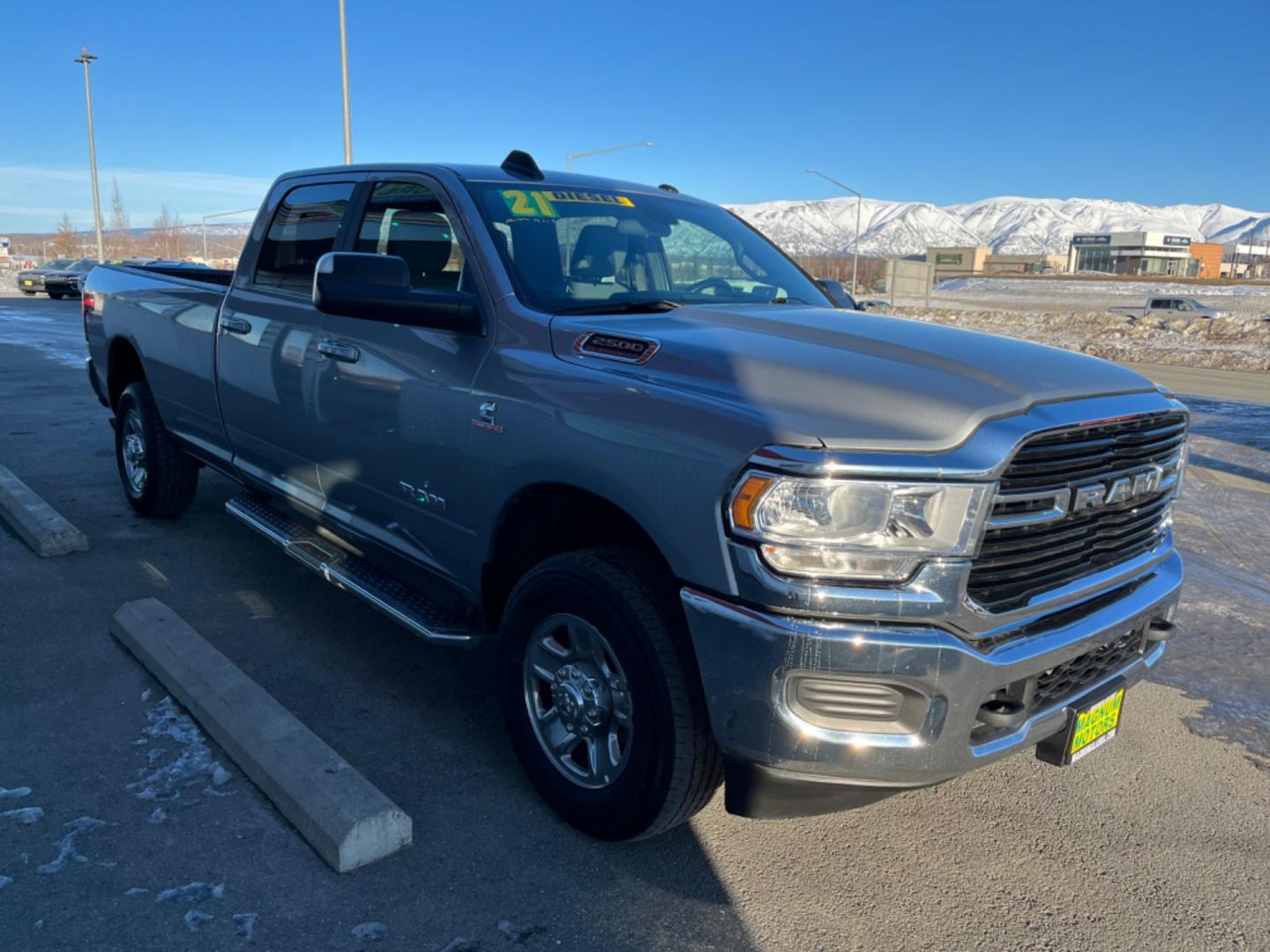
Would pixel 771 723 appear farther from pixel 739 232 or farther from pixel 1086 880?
pixel 739 232

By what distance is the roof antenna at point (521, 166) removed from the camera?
13.1 feet

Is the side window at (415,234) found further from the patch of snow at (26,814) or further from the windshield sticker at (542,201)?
the patch of snow at (26,814)

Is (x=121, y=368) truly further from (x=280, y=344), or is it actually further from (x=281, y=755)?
(x=281, y=755)

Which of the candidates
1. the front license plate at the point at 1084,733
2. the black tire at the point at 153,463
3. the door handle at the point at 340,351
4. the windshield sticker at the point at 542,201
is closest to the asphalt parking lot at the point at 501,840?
the front license plate at the point at 1084,733

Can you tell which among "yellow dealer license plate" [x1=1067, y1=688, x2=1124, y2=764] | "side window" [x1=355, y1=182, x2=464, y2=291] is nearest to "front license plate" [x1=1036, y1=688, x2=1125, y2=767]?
"yellow dealer license plate" [x1=1067, y1=688, x2=1124, y2=764]

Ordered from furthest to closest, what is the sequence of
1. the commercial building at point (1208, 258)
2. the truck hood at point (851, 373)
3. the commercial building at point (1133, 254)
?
the commercial building at point (1208, 258) → the commercial building at point (1133, 254) → the truck hood at point (851, 373)

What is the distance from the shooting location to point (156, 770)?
3.19 meters

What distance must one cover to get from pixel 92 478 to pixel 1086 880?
23.0 feet

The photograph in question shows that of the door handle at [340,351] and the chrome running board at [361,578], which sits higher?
the door handle at [340,351]

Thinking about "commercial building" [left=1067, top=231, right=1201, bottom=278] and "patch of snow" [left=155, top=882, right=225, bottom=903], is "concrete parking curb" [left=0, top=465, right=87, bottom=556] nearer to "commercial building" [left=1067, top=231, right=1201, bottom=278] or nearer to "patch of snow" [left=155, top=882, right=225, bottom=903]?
"patch of snow" [left=155, top=882, right=225, bottom=903]

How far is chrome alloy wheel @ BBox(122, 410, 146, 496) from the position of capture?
602 cm

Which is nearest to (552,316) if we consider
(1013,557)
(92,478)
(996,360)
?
(996,360)

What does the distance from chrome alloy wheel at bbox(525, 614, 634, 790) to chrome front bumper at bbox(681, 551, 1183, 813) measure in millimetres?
409

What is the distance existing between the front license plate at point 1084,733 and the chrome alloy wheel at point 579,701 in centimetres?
116
